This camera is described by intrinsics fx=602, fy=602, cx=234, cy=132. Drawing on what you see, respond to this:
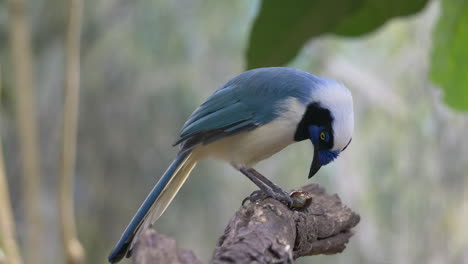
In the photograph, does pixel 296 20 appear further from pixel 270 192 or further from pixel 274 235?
pixel 274 235

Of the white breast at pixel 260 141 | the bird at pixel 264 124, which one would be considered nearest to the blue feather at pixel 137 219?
the bird at pixel 264 124

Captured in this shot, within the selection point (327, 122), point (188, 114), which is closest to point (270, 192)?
point (327, 122)

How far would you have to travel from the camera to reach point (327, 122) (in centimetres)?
190

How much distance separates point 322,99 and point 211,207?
317cm

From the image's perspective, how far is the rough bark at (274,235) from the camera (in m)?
1.03

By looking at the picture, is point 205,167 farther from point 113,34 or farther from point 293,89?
point 293,89

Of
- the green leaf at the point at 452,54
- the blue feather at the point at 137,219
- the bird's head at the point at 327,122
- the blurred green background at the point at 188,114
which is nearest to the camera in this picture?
the blue feather at the point at 137,219

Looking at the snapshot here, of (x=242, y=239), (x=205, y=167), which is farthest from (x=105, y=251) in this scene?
(x=242, y=239)

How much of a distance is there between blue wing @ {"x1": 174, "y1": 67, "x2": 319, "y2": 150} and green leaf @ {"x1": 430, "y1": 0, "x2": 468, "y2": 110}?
448 millimetres

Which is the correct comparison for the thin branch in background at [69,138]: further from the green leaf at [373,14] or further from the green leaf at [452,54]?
the green leaf at [452,54]

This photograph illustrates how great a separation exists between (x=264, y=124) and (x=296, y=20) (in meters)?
0.41

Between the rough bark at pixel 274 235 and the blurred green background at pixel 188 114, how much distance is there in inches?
107

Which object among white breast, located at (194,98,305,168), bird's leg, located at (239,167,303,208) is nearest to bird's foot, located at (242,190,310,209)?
bird's leg, located at (239,167,303,208)

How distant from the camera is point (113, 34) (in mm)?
5133
